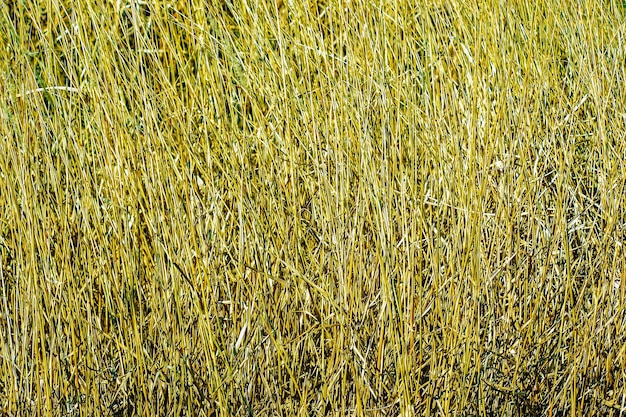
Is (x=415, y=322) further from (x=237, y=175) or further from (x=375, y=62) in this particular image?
(x=375, y=62)

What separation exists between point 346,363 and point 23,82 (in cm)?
85

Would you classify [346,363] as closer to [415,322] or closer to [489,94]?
[415,322]

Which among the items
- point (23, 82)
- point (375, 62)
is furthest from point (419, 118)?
point (23, 82)

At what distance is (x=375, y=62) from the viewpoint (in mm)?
1743

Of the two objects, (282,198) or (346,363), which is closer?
(346,363)

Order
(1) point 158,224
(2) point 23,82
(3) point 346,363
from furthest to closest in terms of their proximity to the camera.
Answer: (2) point 23,82 < (1) point 158,224 < (3) point 346,363

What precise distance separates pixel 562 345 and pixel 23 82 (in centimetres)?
115

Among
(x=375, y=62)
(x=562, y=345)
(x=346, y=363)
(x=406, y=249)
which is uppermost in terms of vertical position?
(x=375, y=62)

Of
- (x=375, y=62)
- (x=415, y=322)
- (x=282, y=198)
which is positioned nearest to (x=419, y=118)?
(x=375, y=62)

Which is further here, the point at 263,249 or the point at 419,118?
the point at 419,118

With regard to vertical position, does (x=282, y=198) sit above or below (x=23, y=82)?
below

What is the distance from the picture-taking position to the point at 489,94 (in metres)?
1.81

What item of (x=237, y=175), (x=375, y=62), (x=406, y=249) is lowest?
(x=406, y=249)

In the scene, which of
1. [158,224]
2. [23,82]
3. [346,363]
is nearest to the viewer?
[346,363]
